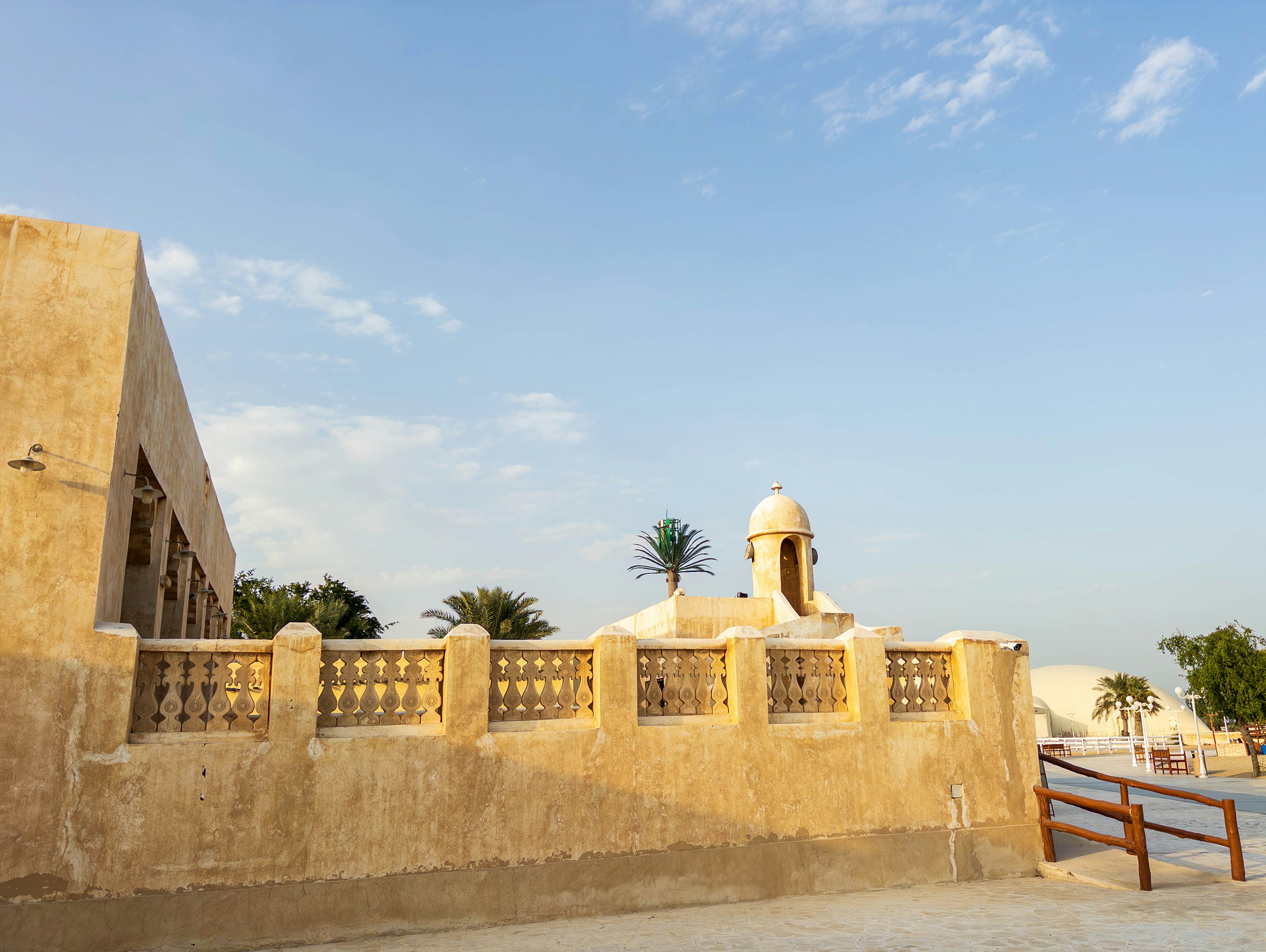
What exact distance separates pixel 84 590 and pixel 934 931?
7684 mm

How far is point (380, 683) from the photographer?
27.4 feet

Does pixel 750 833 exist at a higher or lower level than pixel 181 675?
lower

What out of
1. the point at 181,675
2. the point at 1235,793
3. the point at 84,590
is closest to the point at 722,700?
the point at 181,675

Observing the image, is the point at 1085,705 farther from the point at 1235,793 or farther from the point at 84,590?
the point at 84,590

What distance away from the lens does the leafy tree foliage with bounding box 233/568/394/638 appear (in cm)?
3084

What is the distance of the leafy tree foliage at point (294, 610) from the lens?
101ft

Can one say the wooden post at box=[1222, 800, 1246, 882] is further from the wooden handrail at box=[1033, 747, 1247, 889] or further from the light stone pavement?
the light stone pavement

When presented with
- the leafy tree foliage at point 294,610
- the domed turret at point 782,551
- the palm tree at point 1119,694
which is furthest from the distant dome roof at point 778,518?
the palm tree at point 1119,694

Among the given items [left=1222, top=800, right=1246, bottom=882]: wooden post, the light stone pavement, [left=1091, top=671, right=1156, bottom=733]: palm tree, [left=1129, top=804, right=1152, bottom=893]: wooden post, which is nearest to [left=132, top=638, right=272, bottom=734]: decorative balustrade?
the light stone pavement

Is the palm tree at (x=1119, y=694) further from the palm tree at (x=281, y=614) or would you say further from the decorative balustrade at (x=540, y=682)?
the decorative balustrade at (x=540, y=682)

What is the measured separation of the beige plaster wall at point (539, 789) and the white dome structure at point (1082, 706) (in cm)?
5704

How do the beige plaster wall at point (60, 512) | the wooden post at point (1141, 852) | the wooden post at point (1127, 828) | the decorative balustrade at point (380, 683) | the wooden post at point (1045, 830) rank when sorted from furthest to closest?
the wooden post at point (1045, 830) < the wooden post at point (1127, 828) < the wooden post at point (1141, 852) < the decorative balustrade at point (380, 683) < the beige plaster wall at point (60, 512)

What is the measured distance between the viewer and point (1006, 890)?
9.27 m

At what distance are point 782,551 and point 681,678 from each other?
17.8m
